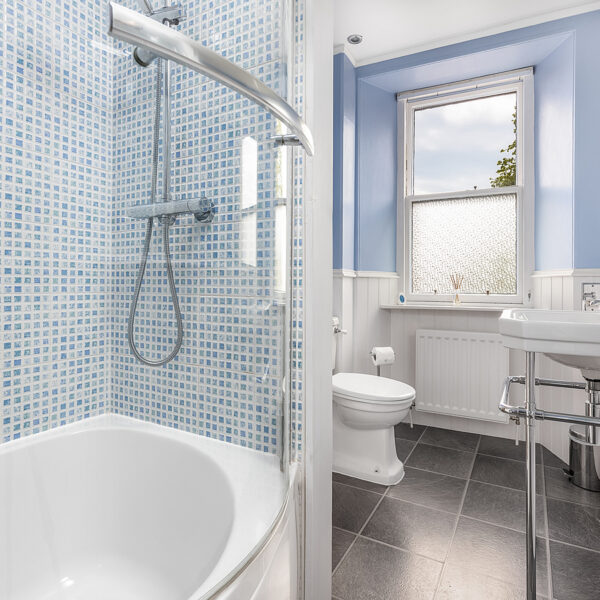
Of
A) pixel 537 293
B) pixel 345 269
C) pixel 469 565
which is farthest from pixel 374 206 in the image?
pixel 469 565

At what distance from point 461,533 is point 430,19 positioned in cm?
270

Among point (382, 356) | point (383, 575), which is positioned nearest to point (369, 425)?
point (382, 356)

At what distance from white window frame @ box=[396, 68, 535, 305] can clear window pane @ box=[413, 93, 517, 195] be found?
4cm

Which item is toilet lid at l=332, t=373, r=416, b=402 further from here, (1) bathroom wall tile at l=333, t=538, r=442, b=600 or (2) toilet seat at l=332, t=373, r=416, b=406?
(1) bathroom wall tile at l=333, t=538, r=442, b=600

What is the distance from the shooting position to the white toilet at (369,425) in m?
2.03

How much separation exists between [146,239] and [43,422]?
2.03 feet

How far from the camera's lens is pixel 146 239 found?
961mm

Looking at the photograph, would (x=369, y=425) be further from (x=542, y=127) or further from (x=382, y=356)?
(x=542, y=127)

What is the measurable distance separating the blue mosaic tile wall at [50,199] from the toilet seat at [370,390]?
1.22 meters

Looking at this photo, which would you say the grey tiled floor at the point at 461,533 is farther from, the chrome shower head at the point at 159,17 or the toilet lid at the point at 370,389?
the chrome shower head at the point at 159,17

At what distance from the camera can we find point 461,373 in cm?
271

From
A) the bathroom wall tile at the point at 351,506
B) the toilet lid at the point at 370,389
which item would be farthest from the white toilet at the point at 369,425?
the bathroom wall tile at the point at 351,506

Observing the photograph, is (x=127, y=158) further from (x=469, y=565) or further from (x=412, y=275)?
(x=412, y=275)

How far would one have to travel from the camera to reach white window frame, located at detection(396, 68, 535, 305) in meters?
2.72
